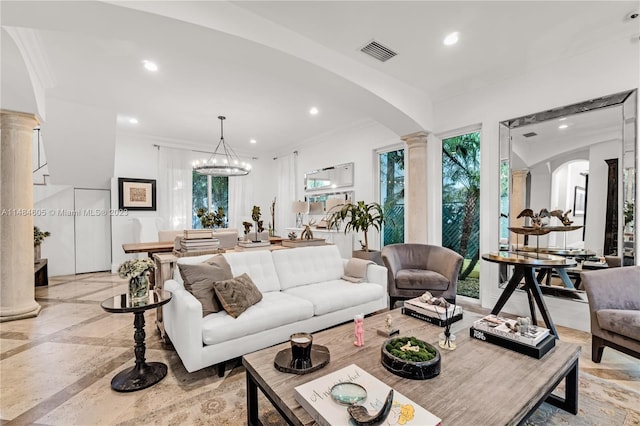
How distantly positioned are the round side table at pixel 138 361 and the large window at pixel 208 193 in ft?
16.0

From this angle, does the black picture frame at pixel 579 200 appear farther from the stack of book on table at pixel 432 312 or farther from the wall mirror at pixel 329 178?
the wall mirror at pixel 329 178

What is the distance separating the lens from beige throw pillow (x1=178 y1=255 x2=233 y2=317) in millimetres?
2311

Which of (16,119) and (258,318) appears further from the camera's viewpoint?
(16,119)

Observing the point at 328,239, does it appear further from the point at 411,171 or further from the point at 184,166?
the point at 184,166

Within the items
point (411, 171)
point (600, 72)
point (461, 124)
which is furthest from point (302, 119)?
point (600, 72)

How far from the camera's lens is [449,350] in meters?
1.72

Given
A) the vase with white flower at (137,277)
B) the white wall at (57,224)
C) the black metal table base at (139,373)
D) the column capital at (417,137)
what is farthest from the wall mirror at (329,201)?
the white wall at (57,224)

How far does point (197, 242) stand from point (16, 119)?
109 inches

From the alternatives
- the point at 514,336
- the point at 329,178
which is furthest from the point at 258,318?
the point at 329,178

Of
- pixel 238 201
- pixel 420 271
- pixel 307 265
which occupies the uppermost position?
pixel 238 201

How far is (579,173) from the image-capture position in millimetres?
3096

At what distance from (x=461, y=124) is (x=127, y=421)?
4526mm

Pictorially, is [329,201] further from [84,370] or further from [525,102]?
[84,370]

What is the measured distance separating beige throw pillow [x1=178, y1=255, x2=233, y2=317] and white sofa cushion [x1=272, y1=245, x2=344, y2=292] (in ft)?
2.61
